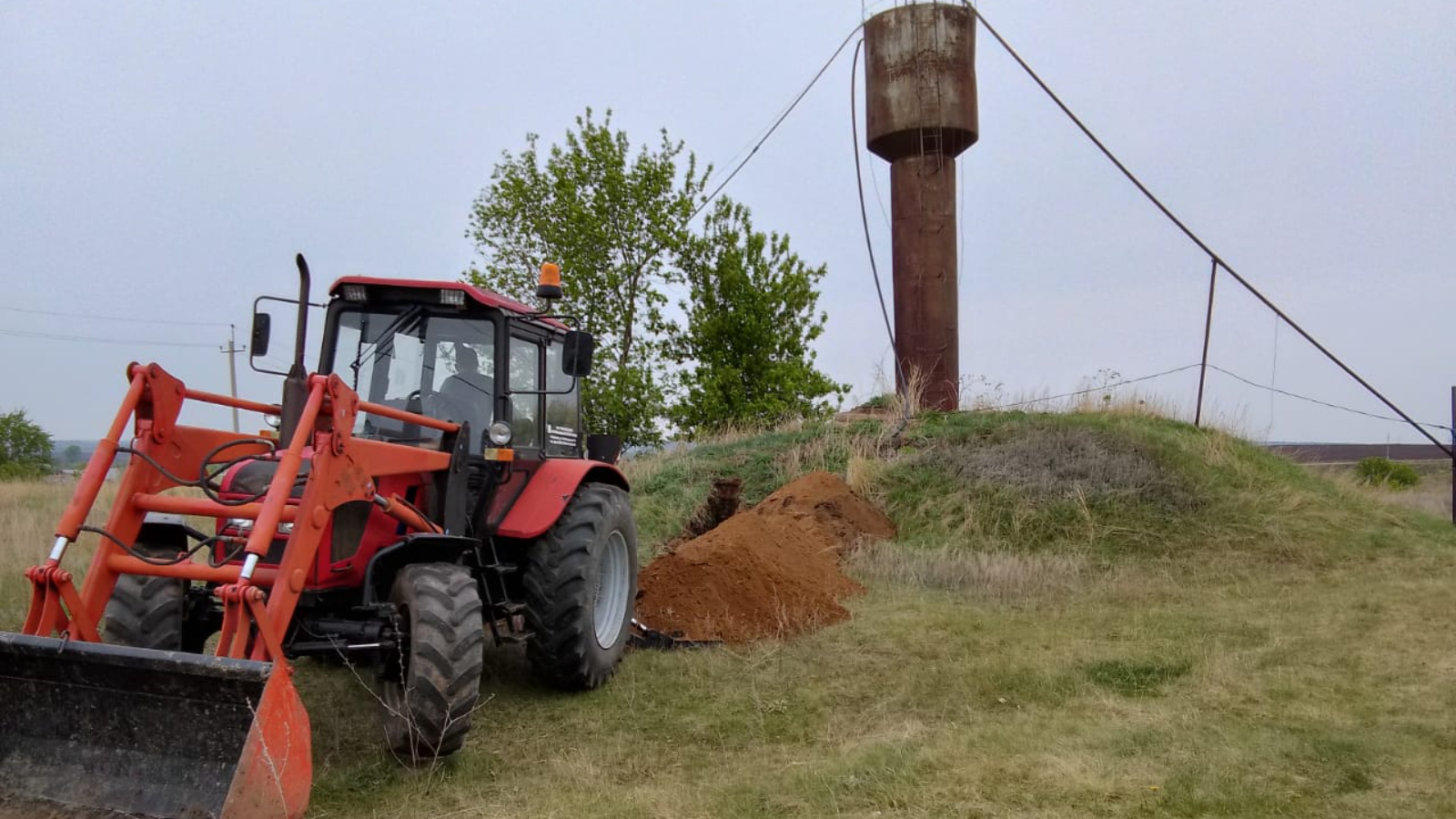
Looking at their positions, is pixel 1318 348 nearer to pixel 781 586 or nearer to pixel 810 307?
pixel 781 586

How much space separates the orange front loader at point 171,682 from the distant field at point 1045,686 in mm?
613

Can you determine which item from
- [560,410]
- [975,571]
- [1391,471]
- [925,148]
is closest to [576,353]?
[560,410]

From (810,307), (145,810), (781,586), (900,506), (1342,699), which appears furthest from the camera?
(810,307)

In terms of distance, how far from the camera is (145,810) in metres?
3.66

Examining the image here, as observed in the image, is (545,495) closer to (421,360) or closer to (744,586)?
(421,360)

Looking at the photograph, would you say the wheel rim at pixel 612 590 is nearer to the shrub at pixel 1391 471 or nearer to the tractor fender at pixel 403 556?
the tractor fender at pixel 403 556

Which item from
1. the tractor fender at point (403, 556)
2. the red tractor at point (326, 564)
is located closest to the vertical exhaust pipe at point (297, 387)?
the red tractor at point (326, 564)

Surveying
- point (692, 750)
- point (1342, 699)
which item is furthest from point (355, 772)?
point (1342, 699)

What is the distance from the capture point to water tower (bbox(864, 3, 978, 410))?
14.6 metres

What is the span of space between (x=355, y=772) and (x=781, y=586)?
437 cm

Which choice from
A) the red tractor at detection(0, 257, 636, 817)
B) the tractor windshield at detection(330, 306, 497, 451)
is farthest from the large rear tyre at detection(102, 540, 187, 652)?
the tractor windshield at detection(330, 306, 497, 451)

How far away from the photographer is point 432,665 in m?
4.30

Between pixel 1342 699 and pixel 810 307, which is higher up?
pixel 810 307

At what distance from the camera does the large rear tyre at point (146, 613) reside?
466 cm
